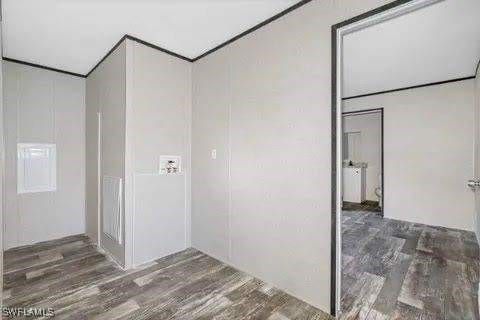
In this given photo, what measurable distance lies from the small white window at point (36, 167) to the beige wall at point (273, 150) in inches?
90.7

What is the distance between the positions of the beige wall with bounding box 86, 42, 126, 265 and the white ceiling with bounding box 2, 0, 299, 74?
0.99 ft

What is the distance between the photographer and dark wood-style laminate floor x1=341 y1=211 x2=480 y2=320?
1904 millimetres

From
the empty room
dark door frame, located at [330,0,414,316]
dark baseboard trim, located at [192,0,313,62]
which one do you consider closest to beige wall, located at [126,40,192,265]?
the empty room

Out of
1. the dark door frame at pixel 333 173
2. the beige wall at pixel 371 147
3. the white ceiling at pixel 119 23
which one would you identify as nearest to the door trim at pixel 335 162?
the dark door frame at pixel 333 173

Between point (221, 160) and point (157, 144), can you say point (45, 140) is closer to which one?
point (157, 144)

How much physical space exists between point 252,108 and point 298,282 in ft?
5.62

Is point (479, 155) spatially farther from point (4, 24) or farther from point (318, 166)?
point (4, 24)

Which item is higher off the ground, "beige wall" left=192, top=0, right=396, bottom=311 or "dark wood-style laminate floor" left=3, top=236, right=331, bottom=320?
"beige wall" left=192, top=0, right=396, bottom=311

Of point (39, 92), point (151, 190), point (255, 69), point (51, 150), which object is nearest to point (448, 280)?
point (255, 69)

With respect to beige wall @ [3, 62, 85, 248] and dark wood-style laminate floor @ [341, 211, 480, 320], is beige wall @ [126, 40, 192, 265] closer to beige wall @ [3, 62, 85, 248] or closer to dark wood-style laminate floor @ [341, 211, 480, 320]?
beige wall @ [3, 62, 85, 248]

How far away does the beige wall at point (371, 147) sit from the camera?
6.21 m

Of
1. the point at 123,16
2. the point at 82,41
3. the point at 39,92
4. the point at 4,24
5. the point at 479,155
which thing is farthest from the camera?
the point at 39,92

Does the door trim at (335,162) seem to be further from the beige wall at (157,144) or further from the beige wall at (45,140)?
the beige wall at (45,140)

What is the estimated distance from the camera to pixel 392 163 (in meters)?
4.59
